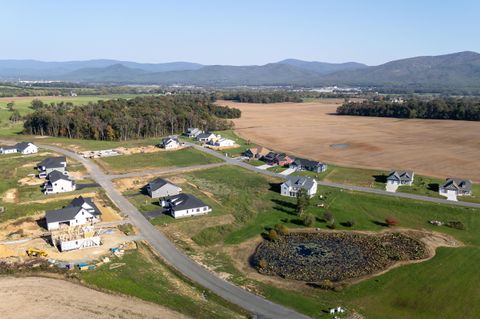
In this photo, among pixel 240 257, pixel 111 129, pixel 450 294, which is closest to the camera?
pixel 450 294

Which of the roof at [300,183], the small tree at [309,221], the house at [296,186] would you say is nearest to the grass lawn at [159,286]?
the small tree at [309,221]

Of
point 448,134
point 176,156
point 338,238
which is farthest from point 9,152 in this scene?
point 448,134

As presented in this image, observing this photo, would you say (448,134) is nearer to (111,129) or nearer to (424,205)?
(424,205)

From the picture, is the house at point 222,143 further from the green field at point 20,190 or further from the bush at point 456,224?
the bush at point 456,224

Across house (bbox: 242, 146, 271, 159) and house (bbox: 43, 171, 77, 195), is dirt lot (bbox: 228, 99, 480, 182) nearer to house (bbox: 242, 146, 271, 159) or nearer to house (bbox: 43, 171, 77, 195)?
house (bbox: 242, 146, 271, 159)

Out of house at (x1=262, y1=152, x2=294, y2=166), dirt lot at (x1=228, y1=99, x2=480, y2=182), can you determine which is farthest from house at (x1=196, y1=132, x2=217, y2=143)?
house at (x1=262, y1=152, x2=294, y2=166)

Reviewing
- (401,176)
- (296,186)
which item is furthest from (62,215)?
(401,176)
